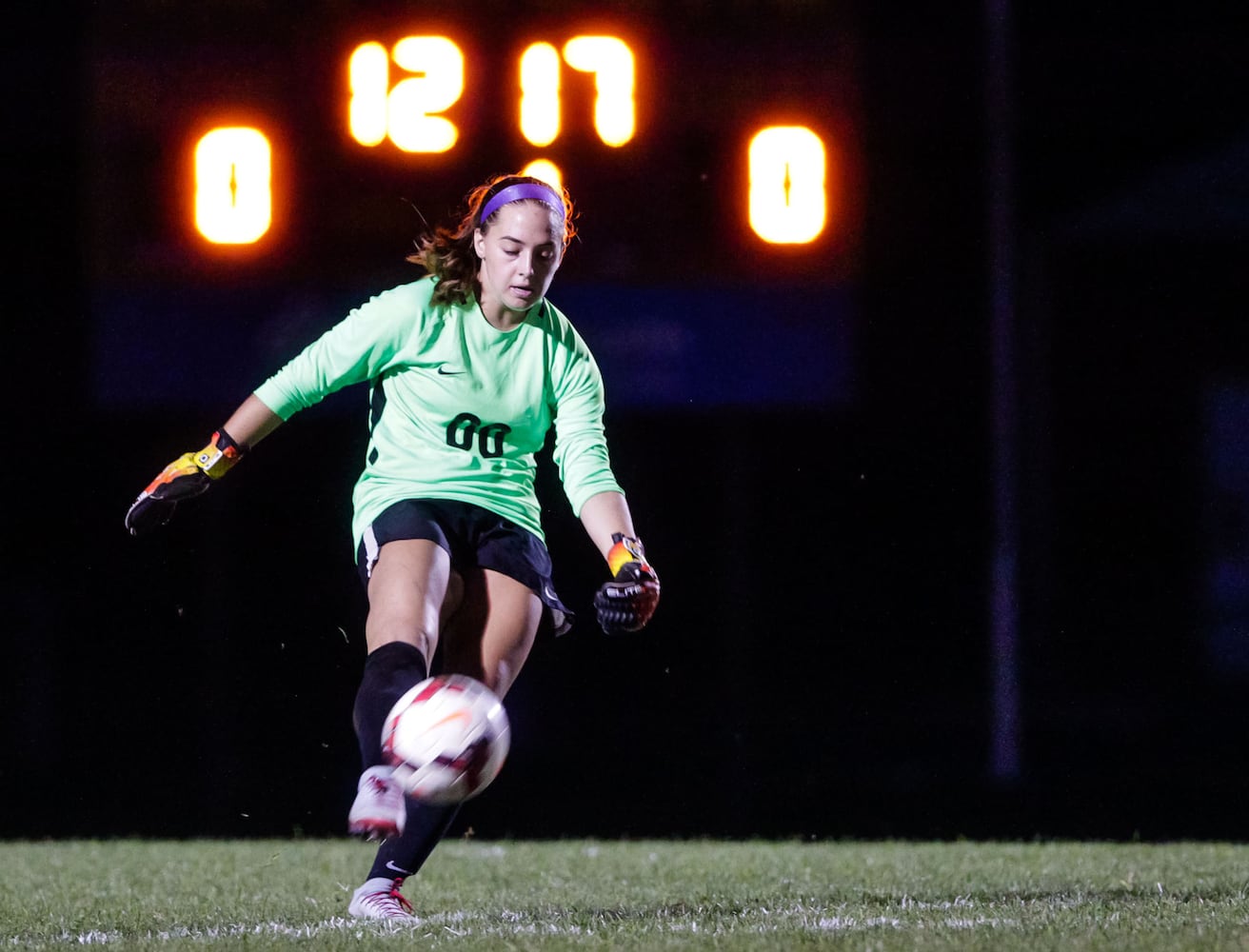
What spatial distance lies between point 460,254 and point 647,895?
164 cm

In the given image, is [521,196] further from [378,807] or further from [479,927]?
[479,927]

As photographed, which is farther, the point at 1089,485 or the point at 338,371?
the point at 1089,485

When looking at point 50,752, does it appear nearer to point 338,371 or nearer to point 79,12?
point 79,12

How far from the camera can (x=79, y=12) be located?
6.12 metres

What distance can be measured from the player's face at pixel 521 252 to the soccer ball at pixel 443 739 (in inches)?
37.6

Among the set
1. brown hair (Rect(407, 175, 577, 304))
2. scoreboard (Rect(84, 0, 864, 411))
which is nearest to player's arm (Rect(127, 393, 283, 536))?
brown hair (Rect(407, 175, 577, 304))

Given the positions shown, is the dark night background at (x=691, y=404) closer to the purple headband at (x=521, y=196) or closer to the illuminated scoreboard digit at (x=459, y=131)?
Result: the illuminated scoreboard digit at (x=459, y=131)

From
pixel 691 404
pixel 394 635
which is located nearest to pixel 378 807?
pixel 394 635

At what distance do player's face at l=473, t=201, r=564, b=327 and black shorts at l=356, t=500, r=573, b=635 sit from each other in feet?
1.60

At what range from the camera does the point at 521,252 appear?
389cm

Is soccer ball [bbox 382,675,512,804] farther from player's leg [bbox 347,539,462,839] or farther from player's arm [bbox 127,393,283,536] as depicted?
player's arm [bbox 127,393,283,536]

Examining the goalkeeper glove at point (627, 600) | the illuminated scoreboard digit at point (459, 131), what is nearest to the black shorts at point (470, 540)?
the goalkeeper glove at point (627, 600)

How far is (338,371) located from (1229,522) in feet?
21.2

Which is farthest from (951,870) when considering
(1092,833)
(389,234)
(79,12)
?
(79,12)
